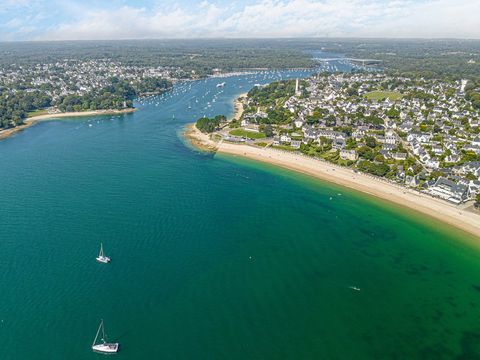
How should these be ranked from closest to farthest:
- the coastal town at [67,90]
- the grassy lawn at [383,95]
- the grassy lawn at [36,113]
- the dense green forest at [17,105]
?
the dense green forest at [17,105] < the grassy lawn at [36,113] < the coastal town at [67,90] < the grassy lawn at [383,95]

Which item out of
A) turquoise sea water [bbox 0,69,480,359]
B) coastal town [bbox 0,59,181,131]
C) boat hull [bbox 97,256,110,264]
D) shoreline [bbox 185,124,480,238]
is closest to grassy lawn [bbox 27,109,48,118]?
coastal town [bbox 0,59,181,131]

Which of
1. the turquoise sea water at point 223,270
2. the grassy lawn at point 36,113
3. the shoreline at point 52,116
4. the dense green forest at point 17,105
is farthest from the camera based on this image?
the grassy lawn at point 36,113

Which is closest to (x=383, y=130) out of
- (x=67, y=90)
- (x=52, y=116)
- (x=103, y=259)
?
(x=103, y=259)

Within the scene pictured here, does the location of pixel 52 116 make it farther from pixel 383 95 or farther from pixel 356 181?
pixel 383 95

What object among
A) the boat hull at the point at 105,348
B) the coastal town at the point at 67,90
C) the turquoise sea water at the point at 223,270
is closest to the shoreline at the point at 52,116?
the coastal town at the point at 67,90

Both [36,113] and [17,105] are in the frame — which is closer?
[17,105]

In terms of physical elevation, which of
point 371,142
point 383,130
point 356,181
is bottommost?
point 356,181

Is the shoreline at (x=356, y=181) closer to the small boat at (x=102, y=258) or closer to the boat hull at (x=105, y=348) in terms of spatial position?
the small boat at (x=102, y=258)
